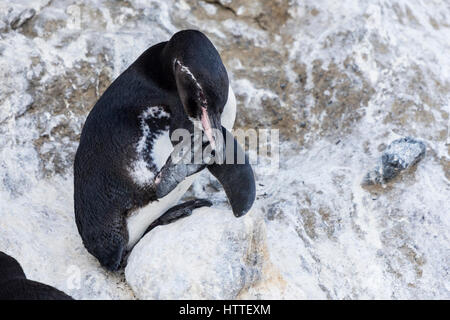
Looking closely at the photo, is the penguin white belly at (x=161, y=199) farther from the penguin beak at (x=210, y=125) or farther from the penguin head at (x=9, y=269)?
the penguin head at (x=9, y=269)

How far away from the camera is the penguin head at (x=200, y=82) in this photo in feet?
8.38

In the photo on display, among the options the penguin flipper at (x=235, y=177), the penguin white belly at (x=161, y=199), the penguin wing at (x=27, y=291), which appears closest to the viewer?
the penguin wing at (x=27, y=291)

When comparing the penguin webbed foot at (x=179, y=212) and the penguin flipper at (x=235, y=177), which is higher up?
the penguin flipper at (x=235, y=177)

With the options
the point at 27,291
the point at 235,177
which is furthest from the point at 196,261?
the point at 27,291

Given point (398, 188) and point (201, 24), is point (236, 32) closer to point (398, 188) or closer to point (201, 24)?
point (201, 24)

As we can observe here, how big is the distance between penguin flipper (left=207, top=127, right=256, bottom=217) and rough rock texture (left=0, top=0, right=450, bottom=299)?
87 millimetres

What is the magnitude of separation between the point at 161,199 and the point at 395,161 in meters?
1.14

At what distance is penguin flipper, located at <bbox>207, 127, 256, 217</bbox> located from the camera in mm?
2789

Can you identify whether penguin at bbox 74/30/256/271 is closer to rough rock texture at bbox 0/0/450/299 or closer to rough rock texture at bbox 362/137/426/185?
rough rock texture at bbox 0/0/450/299

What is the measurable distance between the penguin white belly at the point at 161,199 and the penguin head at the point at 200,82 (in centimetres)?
30

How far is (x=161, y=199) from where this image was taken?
3.00m

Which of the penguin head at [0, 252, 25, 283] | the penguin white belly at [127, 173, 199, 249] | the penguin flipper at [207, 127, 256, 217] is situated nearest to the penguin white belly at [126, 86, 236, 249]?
the penguin white belly at [127, 173, 199, 249]

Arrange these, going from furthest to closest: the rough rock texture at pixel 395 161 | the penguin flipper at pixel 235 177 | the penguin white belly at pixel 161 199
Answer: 1. the rough rock texture at pixel 395 161
2. the penguin white belly at pixel 161 199
3. the penguin flipper at pixel 235 177

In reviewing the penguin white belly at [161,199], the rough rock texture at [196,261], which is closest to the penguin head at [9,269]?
the rough rock texture at [196,261]
